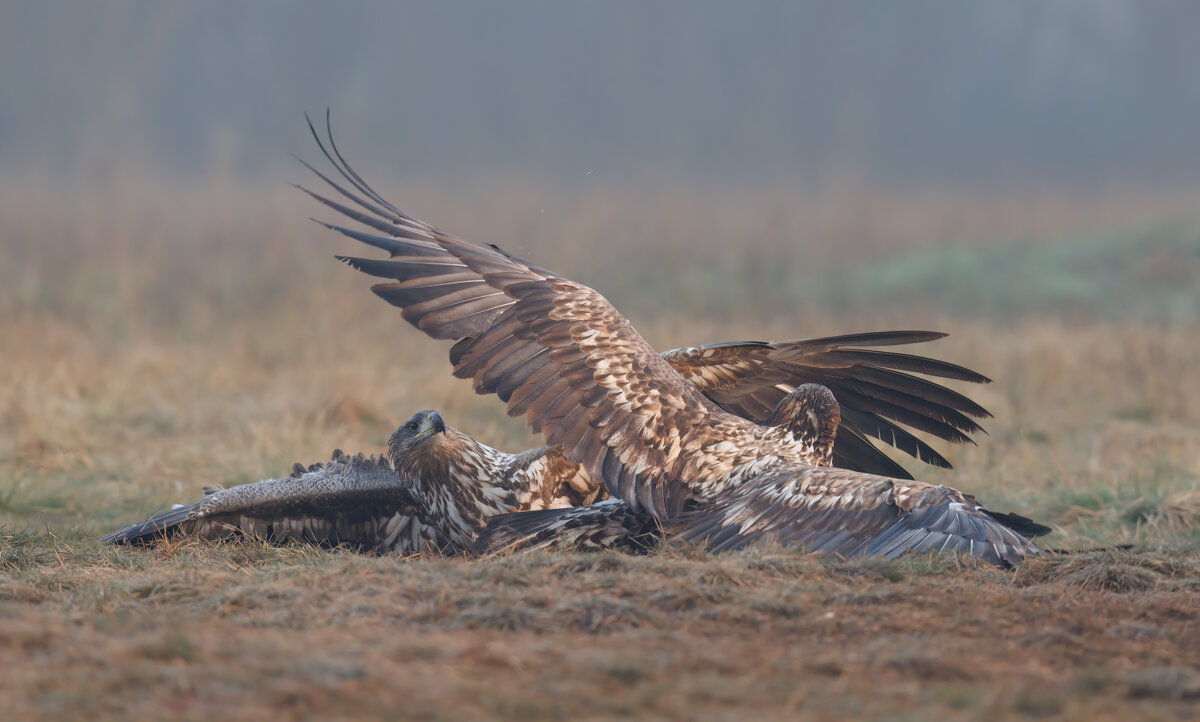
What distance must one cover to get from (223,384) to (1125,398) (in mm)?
7868

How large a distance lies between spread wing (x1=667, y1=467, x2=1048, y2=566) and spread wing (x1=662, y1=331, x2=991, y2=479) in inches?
51.3

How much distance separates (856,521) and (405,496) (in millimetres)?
2132

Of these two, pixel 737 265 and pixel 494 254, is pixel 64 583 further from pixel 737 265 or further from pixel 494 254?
pixel 737 265

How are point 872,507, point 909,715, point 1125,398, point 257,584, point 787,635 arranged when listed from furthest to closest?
1. point 1125,398
2. point 872,507
3. point 257,584
4. point 787,635
5. point 909,715

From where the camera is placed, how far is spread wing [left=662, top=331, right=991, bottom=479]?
6340 mm

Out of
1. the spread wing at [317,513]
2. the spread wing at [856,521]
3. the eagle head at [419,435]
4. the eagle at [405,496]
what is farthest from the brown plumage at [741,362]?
the spread wing at [856,521]

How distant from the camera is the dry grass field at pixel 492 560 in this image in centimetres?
310

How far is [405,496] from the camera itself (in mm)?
5926

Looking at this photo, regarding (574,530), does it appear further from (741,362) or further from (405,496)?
(741,362)

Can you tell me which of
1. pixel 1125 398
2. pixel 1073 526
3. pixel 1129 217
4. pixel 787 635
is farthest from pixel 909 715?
pixel 1129 217

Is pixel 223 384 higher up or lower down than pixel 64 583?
higher up

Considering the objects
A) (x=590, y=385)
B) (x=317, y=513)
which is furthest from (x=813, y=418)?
(x=317, y=513)

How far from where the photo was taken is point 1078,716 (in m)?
2.97

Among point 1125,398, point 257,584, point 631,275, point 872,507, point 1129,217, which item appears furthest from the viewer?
point 1129,217
